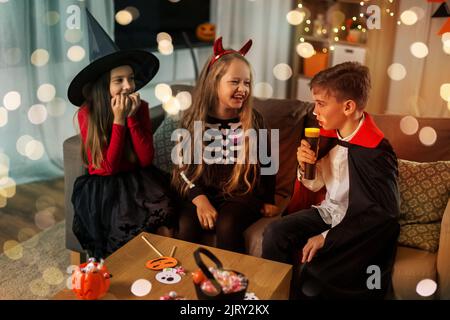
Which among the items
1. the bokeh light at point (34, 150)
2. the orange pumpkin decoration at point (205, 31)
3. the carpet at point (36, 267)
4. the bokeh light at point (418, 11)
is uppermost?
the bokeh light at point (418, 11)

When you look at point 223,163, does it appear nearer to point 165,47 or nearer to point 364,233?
point 364,233

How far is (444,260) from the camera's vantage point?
188cm

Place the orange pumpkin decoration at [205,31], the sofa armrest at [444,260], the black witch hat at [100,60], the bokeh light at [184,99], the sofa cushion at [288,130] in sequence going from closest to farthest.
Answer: the sofa armrest at [444,260], the black witch hat at [100,60], the sofa cushion at [288,130], the bokeh light at [184,99], the orange pumpkin decoration at [205,31]

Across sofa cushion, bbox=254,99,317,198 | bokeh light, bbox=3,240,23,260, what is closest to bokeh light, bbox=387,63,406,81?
sofa cushion, bbox=254,99,317,198

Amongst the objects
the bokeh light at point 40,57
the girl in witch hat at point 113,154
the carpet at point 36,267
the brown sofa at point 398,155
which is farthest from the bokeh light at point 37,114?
the girl in witch hat at point 113,154

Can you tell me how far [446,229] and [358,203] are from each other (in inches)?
11.3

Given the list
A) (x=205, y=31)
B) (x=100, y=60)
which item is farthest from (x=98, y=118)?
(x=205, y=31)

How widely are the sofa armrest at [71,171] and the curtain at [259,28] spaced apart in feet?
7.01

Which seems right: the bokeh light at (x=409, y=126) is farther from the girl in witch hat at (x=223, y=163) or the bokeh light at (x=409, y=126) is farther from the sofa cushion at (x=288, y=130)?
the girl in witch hat at (x=223, y=163)

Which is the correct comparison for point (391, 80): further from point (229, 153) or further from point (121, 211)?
point (121, 211)

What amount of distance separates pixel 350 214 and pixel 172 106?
37.4 inches

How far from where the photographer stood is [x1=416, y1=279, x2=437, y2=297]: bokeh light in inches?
74.8

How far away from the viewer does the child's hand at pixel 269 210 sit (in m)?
2.21

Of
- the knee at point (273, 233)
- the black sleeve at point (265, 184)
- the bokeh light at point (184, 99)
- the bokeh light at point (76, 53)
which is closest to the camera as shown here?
the knee at point (273, 233)
